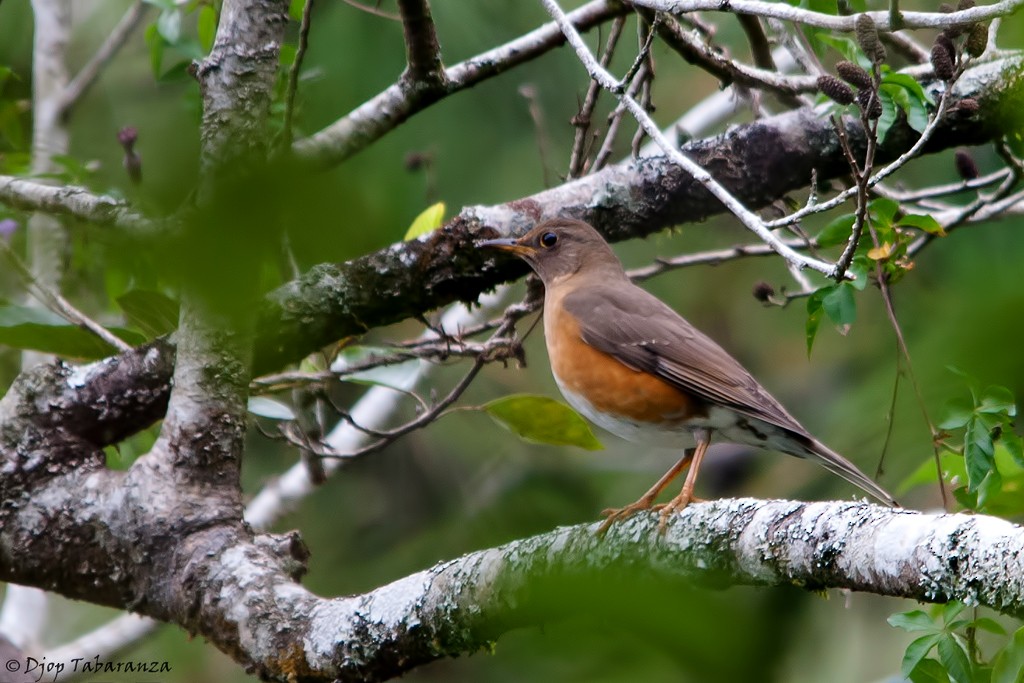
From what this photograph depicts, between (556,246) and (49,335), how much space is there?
2.00 metres

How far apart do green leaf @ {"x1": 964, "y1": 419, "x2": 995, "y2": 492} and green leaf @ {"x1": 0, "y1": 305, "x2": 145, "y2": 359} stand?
3105 millimetres

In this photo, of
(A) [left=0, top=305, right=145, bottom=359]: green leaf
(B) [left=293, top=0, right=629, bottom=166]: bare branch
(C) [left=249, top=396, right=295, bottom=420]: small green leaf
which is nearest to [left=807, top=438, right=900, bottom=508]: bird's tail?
(B) [left=293, top=0, right=629, bottom=166]: bare branch

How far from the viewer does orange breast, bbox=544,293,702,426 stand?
Result: 3.81m

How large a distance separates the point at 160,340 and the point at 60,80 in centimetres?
232

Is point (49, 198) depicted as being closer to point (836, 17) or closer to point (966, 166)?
point (836, 17)

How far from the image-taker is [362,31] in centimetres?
567

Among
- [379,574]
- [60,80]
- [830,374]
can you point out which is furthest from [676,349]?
[60,80]

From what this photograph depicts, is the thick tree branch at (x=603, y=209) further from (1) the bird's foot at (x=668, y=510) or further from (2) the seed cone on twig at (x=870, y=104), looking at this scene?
(1) the bird's foot at (x=668, y=510)

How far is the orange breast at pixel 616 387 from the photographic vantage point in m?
3.81

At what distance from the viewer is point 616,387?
387 centimetres

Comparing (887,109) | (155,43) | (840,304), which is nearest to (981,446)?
(840,304)

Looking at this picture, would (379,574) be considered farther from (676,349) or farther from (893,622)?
(893,622)

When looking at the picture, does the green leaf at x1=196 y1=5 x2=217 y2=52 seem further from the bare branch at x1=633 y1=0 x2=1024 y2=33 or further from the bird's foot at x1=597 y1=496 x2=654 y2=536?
the bird's foot at x1=597 y1=496 x2=654 y2=536

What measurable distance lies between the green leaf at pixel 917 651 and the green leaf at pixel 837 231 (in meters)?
1.21
